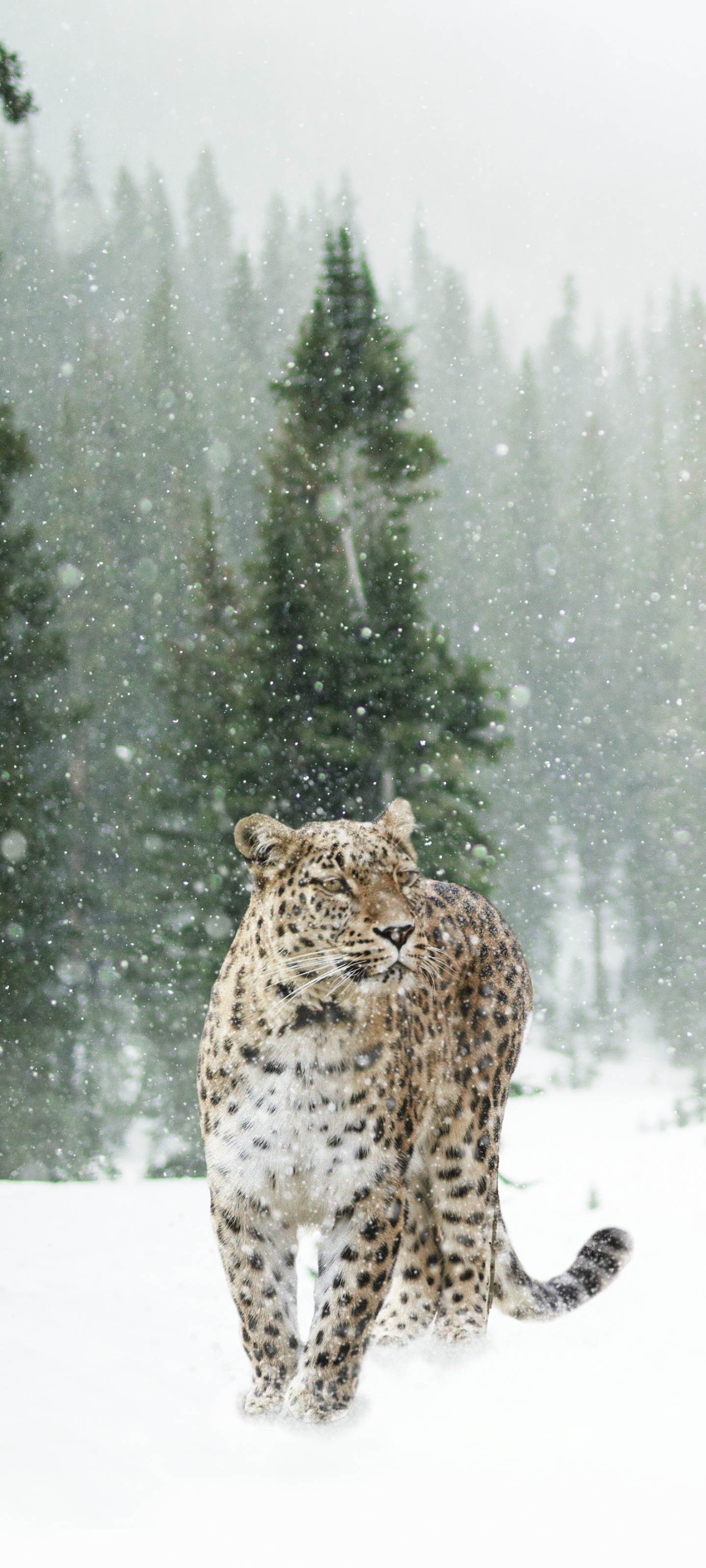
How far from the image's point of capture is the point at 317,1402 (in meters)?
3.92

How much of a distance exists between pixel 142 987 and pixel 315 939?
1446cm

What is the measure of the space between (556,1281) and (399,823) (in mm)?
2033

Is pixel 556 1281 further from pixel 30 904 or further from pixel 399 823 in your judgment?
pixel 30 904

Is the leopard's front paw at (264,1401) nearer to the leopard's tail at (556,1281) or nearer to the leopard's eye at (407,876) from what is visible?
the leopard's tail at (556,1281)

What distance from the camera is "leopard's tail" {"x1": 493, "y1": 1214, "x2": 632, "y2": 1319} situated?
4961 millimetres

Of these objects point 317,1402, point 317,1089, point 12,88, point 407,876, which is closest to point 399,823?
point 407,876

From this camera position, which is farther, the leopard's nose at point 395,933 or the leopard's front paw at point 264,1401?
the leopard's front paw at point 264,1401

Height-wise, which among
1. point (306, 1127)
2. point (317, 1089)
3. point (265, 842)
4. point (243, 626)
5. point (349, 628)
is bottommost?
point (306, 1127)

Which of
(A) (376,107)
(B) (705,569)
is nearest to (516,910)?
(B) (705,569)

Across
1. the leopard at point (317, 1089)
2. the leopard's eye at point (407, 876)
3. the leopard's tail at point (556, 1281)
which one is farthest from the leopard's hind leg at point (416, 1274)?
the leopard's eye at point (407, 876)

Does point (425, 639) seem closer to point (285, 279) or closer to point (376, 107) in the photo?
point (285, 279)

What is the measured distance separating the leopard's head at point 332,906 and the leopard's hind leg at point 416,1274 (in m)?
1.22

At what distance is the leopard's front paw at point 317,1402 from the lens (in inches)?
154

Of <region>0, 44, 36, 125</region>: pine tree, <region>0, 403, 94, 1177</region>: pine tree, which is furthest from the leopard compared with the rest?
<region>0, 403, 94, 1177</region>: pine tree
